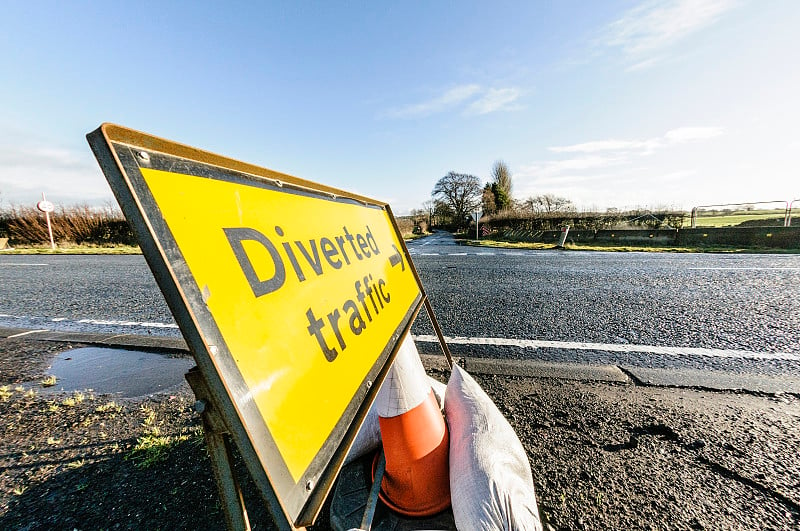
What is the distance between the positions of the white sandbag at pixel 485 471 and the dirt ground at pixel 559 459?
20 cm

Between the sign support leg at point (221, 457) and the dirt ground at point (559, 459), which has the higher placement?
the sign support leg at point (221, 457)

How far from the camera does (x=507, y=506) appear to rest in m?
0.95

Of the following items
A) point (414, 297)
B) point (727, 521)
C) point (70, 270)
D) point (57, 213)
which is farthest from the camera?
point (57, 213)

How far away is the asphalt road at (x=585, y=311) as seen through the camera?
8.09 feet

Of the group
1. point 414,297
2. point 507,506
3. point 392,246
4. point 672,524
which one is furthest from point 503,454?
point 392,246

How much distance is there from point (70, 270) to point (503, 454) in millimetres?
10797

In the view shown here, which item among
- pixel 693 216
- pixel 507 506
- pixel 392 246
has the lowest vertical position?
pixel 693 216

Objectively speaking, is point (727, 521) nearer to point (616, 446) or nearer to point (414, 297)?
point (616, 446)

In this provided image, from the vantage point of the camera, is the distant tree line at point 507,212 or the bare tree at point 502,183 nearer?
the distant tree line at point 507,212

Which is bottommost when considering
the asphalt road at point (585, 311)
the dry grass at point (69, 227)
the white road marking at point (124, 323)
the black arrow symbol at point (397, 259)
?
the asphalt road at point (585, 311)

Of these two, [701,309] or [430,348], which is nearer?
[430,348]

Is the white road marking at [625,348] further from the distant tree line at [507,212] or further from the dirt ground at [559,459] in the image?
the distant tree line at [507,212]

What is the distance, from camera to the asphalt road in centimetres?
246

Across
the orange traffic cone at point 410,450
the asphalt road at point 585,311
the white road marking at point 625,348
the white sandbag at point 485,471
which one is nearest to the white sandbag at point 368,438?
the orange traffic cone at point 410,450
